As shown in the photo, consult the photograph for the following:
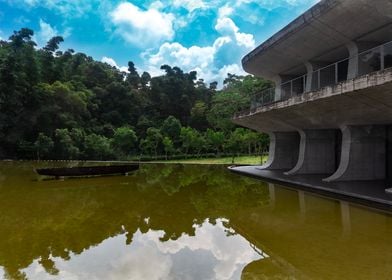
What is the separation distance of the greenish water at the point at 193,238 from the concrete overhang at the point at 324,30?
5.88 meters

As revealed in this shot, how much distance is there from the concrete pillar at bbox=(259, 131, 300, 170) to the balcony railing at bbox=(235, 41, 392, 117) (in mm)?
3600

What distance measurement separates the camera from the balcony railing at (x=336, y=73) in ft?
34.4

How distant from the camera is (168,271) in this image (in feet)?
17.9

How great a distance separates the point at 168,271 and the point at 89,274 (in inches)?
46.2

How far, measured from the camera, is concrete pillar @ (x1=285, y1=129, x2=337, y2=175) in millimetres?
18312

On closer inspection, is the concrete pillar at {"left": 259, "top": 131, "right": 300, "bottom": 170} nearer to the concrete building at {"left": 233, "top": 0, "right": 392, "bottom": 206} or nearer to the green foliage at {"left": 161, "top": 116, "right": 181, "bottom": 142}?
the concrete building at {"left": 233, "top": 0, "right": 392, "bottom": 206}

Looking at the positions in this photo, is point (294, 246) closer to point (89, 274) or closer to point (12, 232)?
point (89, 274)

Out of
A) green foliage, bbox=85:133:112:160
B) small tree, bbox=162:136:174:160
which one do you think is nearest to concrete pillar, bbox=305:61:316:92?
small tree, bbox=162:136:174:160

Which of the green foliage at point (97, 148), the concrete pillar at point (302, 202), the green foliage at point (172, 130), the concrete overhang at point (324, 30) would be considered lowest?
the concrete pillar at point (302, 202)

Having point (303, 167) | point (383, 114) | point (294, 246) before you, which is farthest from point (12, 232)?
point (303, 167)

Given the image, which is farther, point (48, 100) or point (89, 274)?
point (48, 100)

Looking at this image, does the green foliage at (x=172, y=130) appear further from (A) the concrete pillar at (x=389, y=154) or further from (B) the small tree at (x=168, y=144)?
(A) the concrete pillar at (x=389, y=154)

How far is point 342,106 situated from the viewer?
12.5 metres

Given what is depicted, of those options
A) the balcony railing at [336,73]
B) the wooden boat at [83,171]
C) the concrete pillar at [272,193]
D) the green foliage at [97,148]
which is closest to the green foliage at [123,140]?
the green foliage at [97,148]
